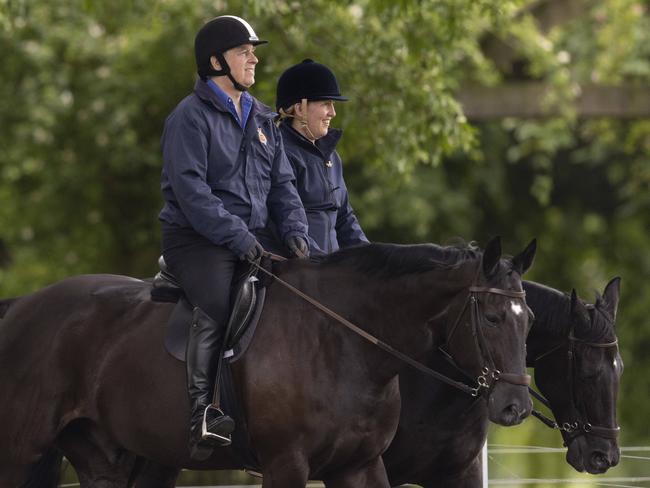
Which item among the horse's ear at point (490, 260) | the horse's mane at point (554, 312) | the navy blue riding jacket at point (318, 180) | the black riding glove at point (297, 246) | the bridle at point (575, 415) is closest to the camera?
the horse's ear at point (490, 260)

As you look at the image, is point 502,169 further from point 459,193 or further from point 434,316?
point 434,316

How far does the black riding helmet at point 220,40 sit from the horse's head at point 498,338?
1.54 metres

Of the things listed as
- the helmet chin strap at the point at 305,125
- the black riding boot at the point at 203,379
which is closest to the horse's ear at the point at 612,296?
the helmet chin strap at the point at 305,125

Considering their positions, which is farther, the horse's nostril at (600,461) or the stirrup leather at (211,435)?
the horse's nostril at (600,461)

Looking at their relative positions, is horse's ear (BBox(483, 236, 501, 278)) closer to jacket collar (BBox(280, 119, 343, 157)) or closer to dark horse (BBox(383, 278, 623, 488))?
dark horse (BBox(383, 278, 623, 488))

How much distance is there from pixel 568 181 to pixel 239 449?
13735 millimetres

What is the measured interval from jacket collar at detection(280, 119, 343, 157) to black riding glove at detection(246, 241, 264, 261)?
1.11 meters

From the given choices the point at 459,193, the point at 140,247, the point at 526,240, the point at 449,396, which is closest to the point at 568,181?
the point at 526,240

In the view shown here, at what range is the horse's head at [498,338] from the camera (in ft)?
19.9

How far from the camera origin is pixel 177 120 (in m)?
6.66

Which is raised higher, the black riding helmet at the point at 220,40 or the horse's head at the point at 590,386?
the black riding helmet at the point at 220,40

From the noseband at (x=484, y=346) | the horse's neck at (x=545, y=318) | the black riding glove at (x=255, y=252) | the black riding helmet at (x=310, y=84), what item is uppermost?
the black riding helmet at (x=310, y=84)

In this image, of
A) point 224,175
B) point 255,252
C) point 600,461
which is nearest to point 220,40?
point 224,175

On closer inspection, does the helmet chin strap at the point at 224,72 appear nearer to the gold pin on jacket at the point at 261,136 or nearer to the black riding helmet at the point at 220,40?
the black riding helmet at the point at 220,40
